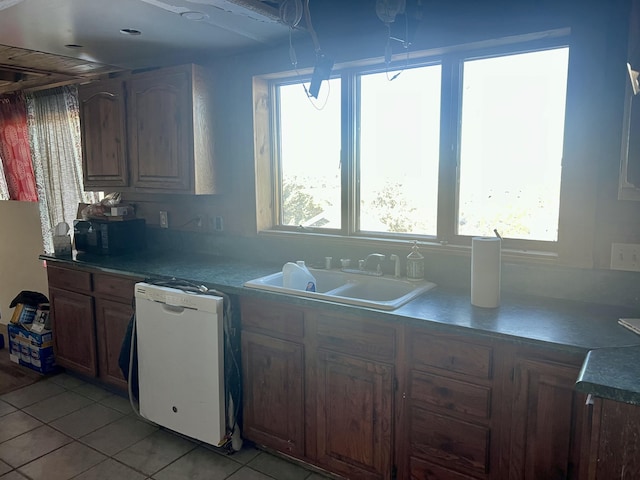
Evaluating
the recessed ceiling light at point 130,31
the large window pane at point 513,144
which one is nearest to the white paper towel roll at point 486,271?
the large window pane at point 513,144

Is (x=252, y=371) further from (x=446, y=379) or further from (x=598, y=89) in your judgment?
(x=598, y=89)

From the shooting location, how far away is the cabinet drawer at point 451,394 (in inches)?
68.9

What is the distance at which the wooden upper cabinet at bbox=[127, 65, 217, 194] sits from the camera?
2908 millimetres

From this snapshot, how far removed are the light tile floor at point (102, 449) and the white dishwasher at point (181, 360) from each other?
12 cm

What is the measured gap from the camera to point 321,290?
2.59 m

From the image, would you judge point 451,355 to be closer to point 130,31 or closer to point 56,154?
point 130,31

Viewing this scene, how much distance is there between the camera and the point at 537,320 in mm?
1797

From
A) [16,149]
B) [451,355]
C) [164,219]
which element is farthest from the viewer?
[16,149]

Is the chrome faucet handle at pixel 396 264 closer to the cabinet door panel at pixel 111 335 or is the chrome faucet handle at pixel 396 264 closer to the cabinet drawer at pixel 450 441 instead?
the cabinet drawer at pixel 450 441

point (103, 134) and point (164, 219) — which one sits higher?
point (103, 134)

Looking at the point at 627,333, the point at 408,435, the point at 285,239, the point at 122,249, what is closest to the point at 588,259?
the point at 627,333

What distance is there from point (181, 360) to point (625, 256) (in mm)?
2050

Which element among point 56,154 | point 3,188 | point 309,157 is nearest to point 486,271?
point 309,157

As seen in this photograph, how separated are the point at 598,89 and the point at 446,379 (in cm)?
131
